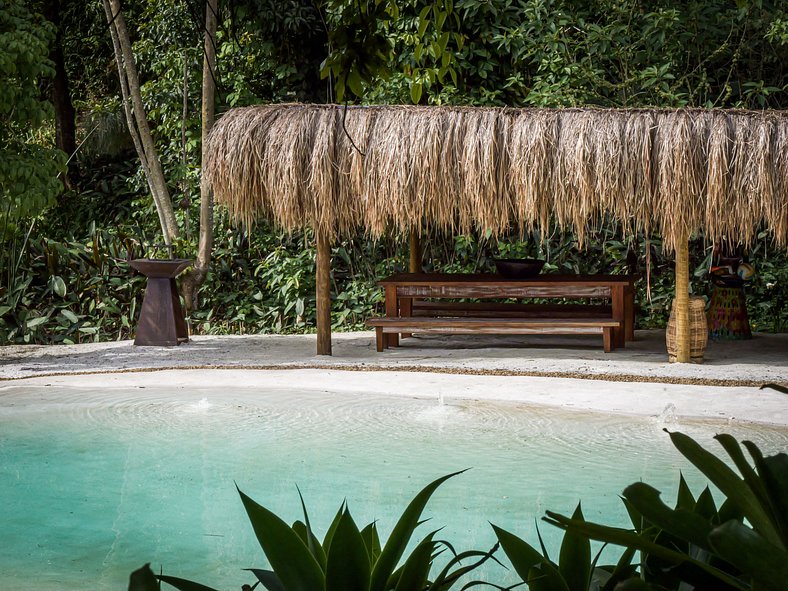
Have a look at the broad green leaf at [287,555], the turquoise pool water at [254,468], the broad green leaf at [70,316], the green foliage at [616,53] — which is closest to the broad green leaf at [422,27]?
the broad green leaf at [287,555]

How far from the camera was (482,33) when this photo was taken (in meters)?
10.2

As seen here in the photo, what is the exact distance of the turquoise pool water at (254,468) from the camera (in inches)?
139

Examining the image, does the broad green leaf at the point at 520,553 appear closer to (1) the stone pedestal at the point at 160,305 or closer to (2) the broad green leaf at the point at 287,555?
(2) the broad green leaf at the point at 287,555

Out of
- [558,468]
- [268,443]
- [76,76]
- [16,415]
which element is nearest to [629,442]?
[558,468]

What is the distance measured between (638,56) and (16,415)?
719 centimetres

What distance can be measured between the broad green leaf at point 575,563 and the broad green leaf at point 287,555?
0.99 ft

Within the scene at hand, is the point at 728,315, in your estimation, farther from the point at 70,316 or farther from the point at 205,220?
the point at 70,316

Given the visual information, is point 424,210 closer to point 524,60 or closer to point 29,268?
point 524,60

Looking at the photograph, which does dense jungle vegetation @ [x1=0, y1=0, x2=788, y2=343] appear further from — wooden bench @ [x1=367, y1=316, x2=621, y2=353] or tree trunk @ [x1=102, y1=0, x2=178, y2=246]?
wooden bench @ [x1=367, y1=316, x2=621, y2=353]

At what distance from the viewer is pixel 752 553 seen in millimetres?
798

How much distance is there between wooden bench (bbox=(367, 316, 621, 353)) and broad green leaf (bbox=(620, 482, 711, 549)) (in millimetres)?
6630

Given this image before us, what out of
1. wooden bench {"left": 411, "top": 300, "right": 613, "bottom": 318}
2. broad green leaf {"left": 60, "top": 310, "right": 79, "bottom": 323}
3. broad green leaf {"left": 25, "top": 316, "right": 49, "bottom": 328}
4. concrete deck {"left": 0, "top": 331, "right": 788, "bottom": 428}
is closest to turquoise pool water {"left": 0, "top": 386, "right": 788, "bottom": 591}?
concrete deck {"left": 0, "top": 331, "right": 788, "bottom": 428}

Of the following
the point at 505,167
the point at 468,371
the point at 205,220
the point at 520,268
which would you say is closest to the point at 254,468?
the point at 468,371

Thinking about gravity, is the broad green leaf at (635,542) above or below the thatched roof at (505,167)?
below
